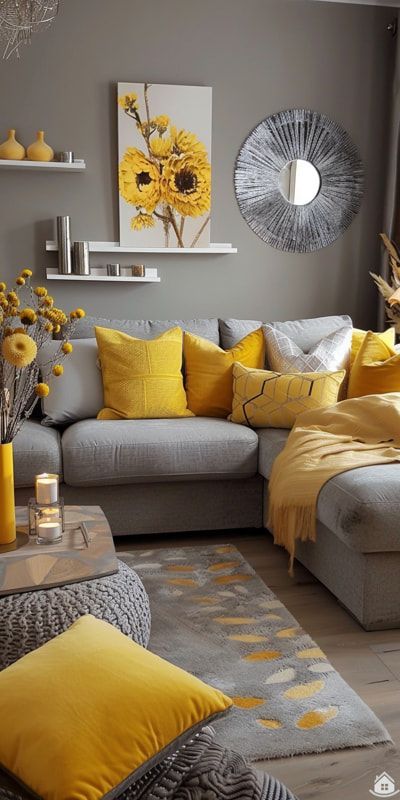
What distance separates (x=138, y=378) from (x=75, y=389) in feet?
1.01

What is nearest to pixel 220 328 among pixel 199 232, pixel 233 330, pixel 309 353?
pixel 233 330

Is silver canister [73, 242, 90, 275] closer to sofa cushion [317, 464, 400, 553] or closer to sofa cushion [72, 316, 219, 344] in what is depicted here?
sofa cushion [72, 316, 219, 344]

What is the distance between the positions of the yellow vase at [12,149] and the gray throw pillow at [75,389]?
1.06m

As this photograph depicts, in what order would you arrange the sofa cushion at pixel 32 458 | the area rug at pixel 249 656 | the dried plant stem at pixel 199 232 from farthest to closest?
1. the dried plant stem at pixel 199 232
2. the sofa cushion at pixel 32 458
3. the area rug at pixel 249 656

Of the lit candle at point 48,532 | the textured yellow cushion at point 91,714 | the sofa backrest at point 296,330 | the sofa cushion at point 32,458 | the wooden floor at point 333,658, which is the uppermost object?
the sofa backrest at point 296,330

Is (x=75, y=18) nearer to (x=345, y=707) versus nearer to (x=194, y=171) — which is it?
(x=194, y=171)

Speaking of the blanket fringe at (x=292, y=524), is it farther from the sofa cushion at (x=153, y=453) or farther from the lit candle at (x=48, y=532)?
the lit candle at (x=48, y=532)

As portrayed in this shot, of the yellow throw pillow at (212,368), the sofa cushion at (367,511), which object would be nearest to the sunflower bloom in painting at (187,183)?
the yellow throw pillow at (212,368)

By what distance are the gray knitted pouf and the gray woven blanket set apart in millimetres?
593

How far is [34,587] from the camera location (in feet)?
6.72

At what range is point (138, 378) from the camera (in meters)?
3.69

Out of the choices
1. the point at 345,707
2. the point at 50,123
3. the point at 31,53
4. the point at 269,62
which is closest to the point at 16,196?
the point at 50,123

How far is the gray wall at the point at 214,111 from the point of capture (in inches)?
165

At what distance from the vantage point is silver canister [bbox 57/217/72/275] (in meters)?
4.17
